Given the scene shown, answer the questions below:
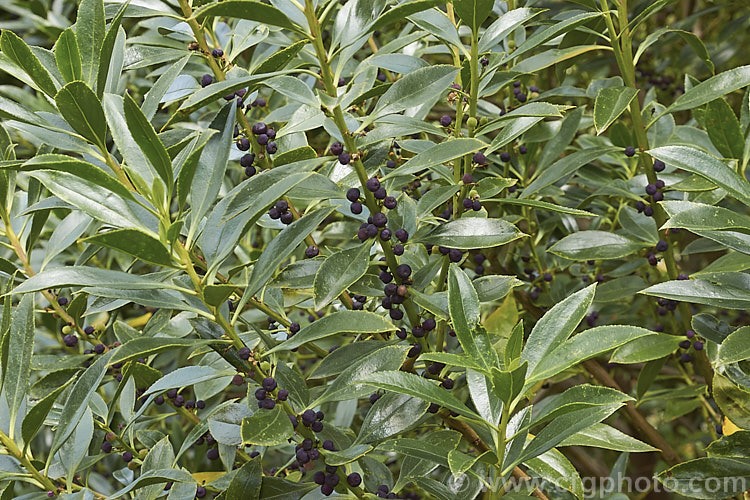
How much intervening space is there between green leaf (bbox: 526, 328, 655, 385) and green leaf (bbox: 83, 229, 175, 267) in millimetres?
384

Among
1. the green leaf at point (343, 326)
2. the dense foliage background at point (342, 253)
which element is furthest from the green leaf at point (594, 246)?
the green leaf at point (343, 326)

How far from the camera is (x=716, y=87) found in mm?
1102

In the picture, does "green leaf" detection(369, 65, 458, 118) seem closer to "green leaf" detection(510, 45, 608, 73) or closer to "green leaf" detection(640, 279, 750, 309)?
"green leaf" detection(510, 45, 608, 73)

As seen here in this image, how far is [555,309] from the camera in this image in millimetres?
831

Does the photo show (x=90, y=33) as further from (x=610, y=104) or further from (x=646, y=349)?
(x=646, y=349)

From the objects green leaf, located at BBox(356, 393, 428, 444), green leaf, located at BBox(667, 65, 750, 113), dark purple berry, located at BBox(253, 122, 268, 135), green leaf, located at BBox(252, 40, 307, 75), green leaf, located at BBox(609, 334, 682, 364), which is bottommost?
green leaf, located at BBox(609, 334, 682, 364)

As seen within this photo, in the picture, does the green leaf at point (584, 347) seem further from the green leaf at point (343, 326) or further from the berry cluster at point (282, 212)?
the berry cluster at point (282, 212)

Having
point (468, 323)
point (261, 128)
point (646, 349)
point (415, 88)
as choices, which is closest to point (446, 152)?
point (415, 88)

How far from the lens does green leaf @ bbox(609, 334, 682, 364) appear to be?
114cm

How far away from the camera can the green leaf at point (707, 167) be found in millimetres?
912

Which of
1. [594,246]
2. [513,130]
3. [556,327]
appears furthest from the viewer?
[594,246]

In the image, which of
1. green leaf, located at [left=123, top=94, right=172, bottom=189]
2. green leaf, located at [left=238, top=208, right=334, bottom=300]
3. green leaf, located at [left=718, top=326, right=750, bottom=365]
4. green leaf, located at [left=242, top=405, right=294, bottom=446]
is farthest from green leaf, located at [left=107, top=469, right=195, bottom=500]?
green leaf, located at [left=718, top=326, right=750, bottom=365]

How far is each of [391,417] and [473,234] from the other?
240 mm

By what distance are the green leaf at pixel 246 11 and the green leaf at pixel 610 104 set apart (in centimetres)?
47
